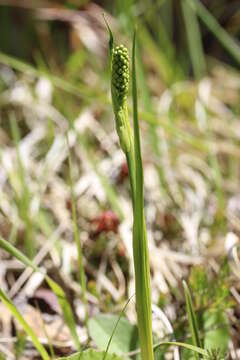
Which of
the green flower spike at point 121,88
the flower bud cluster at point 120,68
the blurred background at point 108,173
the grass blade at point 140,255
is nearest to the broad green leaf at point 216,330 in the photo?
the blurred background at point 108,173

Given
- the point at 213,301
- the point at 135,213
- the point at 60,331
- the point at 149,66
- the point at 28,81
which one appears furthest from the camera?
the point at 149,66

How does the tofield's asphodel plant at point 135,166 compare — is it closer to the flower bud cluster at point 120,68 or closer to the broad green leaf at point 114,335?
the flower bud cluster at point 120,68

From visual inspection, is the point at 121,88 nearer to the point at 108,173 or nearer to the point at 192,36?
the point at 108,173

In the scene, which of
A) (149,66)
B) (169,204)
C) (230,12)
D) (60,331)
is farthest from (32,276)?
(230,12)

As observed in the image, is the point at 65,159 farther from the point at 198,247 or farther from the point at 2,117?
the point at 198,247

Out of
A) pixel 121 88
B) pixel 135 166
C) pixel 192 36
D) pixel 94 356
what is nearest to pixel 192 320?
pixel 94 356
